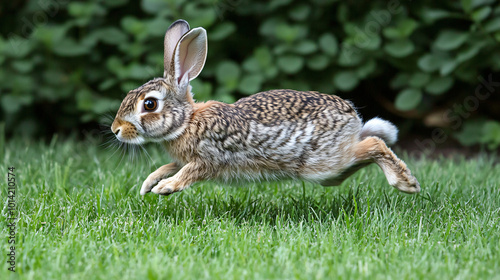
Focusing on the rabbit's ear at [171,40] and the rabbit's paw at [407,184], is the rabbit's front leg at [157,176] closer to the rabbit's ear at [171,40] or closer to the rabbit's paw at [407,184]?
the rabbit's ear at [171,40]

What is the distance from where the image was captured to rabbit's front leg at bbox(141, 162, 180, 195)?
3.37 metres

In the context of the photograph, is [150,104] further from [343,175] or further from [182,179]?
[343,175]

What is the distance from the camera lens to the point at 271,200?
152 inches

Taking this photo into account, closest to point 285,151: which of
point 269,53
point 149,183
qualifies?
point 149,183

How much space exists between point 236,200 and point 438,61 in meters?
2.79

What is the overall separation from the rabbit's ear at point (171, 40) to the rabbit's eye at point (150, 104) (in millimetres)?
228

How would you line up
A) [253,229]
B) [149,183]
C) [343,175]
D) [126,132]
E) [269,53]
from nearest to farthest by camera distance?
[253,229]
[126,132]
[149,183]
[343,175]
[269,53]

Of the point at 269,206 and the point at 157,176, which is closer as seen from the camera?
the point at 157,176

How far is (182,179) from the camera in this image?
3.24m

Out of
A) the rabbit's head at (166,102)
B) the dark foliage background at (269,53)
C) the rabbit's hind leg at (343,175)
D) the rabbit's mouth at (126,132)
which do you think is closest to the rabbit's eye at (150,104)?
the rabbit's head at (166,102)

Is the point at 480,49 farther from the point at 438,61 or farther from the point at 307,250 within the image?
the point at 307,250

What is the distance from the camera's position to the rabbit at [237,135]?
10.9 feet

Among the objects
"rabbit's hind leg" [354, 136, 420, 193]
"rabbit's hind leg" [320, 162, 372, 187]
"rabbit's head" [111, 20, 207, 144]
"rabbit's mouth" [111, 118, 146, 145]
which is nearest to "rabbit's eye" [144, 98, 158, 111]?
"rabbit's head" [111, 20, 207, 144]

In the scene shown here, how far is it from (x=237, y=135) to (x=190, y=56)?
57 cm
